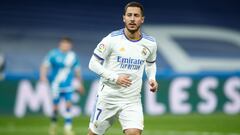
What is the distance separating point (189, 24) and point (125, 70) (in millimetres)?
22325

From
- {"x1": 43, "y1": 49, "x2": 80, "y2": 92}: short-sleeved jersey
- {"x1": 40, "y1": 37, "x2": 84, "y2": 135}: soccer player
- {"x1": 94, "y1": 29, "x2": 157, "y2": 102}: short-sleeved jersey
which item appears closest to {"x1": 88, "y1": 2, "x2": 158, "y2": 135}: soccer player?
{"x1": 94, "y1": 29, "x2": 157, "y2": 102}: short-sleeved jersey

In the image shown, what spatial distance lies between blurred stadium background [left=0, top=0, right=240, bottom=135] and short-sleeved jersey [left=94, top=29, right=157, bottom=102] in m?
12.3

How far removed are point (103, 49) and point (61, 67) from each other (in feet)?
31.2

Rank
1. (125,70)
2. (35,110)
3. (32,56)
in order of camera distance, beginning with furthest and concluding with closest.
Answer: (32,56)
(35,110)
(125,70)

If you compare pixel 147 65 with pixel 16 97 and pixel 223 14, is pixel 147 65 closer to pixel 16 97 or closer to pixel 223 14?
pixel 16 97

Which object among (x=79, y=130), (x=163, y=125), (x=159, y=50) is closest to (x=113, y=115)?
(x=79, y=130)

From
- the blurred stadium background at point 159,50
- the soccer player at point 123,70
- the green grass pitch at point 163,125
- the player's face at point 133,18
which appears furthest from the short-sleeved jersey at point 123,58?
the blurred stadium background at point 159,50

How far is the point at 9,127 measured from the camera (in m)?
20.1

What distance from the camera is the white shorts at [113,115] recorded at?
10150 millimetres

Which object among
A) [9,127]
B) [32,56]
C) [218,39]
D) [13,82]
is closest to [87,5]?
[32,56]

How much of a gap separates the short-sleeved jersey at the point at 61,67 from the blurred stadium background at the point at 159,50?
3408mm

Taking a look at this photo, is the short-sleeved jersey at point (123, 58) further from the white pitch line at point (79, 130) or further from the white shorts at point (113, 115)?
the white pitch line at point (79, 130)

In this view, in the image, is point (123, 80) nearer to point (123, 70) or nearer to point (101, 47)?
point (123, 70)

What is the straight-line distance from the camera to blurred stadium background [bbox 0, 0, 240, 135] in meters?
23.5
